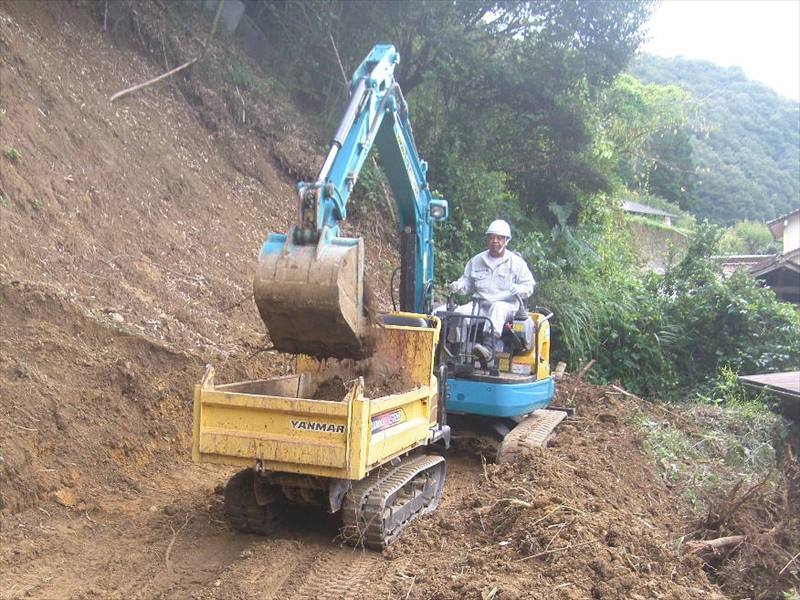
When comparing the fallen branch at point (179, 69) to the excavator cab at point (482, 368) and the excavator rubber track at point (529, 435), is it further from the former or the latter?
the excavator rubber track at point (529, 435)

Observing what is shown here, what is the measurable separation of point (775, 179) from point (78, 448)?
6570cm

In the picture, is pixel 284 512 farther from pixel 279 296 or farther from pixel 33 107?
pixel 33 107

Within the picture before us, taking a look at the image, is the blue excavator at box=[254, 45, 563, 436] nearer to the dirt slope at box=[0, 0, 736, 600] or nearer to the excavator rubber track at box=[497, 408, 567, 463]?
the excavator rubber track at box=[497, 408, 567, 463]

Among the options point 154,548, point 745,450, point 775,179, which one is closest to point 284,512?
point 154,548

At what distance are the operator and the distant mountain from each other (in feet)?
144

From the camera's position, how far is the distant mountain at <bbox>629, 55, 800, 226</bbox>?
58844 mm

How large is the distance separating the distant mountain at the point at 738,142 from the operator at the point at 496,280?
144 feet

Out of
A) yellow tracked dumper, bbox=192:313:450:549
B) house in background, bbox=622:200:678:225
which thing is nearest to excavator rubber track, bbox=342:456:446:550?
yellow tracked dumper, bbox=192:313:450:549

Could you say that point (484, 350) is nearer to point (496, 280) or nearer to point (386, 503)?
point (496, 280)

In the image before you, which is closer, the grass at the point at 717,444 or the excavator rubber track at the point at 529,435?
the excavator rubber track at the point at 529,435

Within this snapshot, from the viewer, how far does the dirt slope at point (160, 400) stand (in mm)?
5285

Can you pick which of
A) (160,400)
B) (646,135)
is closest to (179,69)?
(160,400)

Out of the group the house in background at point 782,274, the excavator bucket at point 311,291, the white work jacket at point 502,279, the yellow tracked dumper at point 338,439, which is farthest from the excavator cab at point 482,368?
the house in background at point 782,274

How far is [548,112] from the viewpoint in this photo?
58.3 feet
